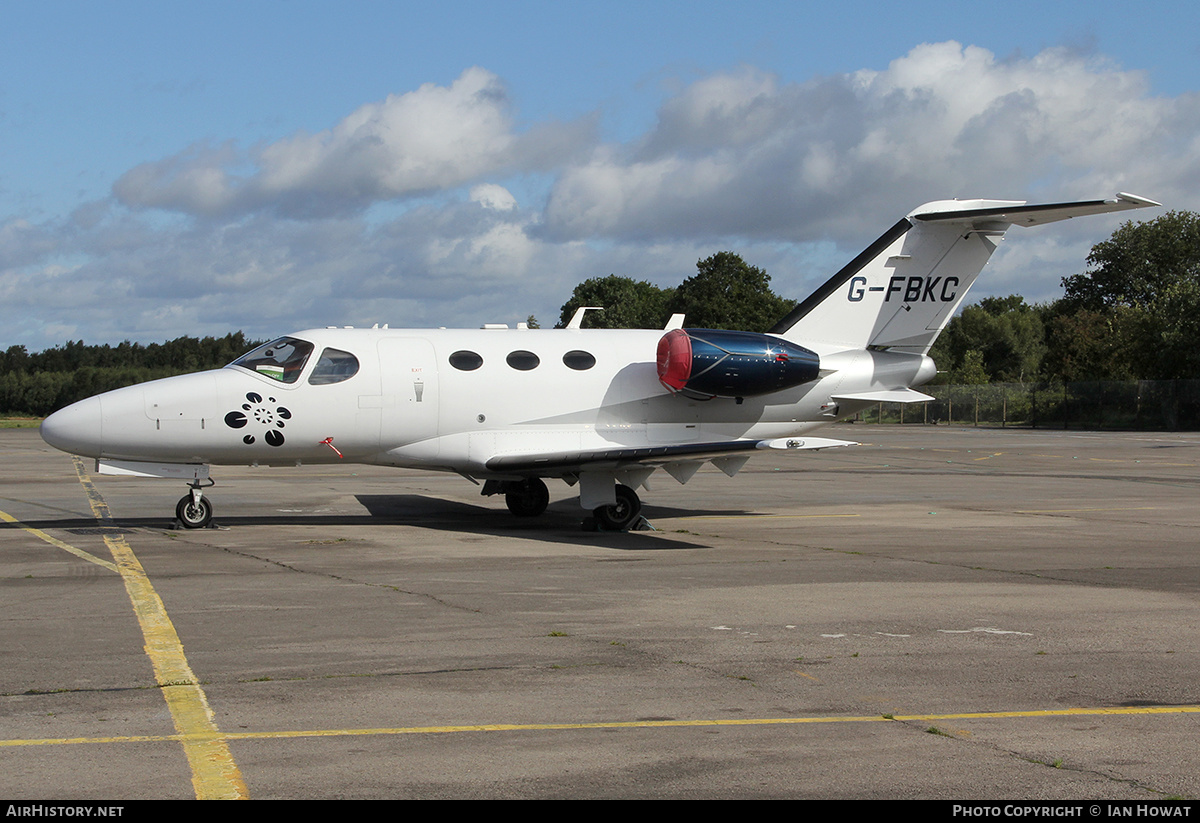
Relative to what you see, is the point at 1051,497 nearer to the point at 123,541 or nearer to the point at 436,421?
the point at 436,421

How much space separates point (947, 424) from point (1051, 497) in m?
51.2

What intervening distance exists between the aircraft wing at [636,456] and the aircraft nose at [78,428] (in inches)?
224

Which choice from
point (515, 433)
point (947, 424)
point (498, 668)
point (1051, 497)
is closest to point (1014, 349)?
point (947, 424)

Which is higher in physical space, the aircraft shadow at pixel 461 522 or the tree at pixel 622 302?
the tree at pixel 622 302

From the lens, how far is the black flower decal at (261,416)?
16.5 metres

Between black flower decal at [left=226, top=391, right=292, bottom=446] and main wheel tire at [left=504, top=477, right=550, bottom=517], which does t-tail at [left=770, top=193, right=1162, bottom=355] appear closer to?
main wheel tire at [left=504, top=477, right=550, bottom=517]

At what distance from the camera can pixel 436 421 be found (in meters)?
17.3

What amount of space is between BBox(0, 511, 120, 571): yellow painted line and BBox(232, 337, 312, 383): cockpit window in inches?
143

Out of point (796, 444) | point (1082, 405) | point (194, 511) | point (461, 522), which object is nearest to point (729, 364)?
point (796, 444)

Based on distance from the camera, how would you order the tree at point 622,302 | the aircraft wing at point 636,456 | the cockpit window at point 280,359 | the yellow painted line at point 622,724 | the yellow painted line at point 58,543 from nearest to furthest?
the yellow painted line at point 622,724, the yellow painted line at point 58,543, the aircraft wing at point 636,456, the cockpit window at point 280,359, the tree at point 622,302

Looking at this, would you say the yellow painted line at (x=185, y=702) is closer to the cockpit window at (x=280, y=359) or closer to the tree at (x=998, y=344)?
the cockpit window at (x=280, y=359)

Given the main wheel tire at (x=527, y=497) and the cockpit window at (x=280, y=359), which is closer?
the cockpit window at (x=280, y=359)

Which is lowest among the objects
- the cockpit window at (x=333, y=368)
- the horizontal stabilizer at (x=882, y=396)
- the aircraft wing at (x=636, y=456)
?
the aircraft wing at (x=636, y=456)

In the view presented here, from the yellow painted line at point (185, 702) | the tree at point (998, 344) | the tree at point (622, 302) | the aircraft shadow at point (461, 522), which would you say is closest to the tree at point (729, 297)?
the tree at point (622, 302)
